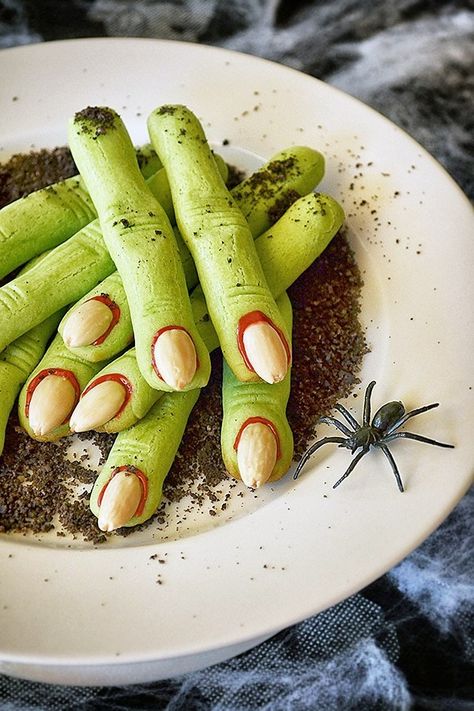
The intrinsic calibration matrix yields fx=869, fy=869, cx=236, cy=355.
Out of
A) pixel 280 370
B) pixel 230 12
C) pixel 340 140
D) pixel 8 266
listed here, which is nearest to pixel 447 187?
pixel 340 140

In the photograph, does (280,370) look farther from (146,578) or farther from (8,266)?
(8,266)

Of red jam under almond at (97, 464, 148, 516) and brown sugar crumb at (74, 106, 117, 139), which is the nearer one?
red jam under almond at (97, 464, 148, 516)

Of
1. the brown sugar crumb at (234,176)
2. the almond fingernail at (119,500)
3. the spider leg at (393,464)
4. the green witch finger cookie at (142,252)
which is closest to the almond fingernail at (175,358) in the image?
the green witch finger cookie at (142,252)

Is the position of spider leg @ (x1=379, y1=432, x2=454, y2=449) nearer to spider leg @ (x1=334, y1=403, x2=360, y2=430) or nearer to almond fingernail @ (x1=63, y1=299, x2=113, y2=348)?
spider leg @ (x1=334, y1=403, x2=360, y2=430)

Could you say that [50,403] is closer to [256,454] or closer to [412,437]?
[256,454]

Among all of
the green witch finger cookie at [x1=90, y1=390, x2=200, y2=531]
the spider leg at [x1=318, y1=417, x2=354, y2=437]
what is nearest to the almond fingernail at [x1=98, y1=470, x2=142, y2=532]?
the green witch finger cookie at [x1=90, y1=390, x2=200, y2=531]

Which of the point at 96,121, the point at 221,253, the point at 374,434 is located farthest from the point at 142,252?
the point at 374,434

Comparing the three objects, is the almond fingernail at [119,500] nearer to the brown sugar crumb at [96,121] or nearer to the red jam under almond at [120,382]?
the red jam under almond at [120,382]
